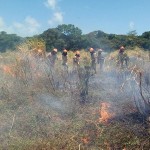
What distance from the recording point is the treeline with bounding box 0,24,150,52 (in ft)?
110

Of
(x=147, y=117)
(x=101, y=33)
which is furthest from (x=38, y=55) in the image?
(x=101, y=33)

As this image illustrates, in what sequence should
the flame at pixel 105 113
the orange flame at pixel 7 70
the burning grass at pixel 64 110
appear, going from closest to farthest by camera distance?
the burning grass at pixel 64 110 < the flame at pixel 105 113 < the orange flame at pixel 7 70

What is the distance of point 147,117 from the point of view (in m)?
11.1

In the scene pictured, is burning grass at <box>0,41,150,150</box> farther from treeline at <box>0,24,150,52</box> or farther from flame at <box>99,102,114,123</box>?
treeline at <box>0,24,150,52</box>

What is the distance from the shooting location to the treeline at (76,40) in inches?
1325

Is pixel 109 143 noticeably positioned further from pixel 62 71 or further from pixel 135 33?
pixel 135 33

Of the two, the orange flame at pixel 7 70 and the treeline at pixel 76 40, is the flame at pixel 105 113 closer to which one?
the orange flame at pixel 7 70

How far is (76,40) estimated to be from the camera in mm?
34750

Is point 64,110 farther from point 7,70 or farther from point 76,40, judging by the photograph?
point 76,40

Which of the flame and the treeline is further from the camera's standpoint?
the treeline

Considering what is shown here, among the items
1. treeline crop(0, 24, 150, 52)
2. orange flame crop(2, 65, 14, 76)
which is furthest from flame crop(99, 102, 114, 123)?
treeline crop(0, 24, 150, 52)

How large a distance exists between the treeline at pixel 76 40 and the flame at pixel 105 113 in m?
18.6

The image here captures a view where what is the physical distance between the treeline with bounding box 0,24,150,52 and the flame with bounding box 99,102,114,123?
18.6m

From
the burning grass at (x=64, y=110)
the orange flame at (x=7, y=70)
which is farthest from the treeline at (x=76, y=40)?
the burning grass at (x=64, y=110)
